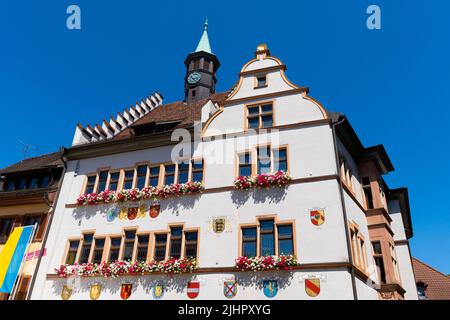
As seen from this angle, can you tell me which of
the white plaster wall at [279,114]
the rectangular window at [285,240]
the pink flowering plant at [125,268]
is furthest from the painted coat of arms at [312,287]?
the white plaster wall at [279,114]

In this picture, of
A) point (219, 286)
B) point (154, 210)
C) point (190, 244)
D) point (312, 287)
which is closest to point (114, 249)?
point (154, 210)

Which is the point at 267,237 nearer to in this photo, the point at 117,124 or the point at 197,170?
the point at 197,170

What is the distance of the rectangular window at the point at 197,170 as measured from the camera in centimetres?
1819

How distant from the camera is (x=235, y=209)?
16391 mm

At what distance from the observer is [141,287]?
1634 cm

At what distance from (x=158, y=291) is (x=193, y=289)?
5.61 feet

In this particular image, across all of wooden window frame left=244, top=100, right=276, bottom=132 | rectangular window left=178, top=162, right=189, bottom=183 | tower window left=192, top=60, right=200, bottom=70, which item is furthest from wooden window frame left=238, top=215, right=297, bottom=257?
tower window left=192, top=60, right=200, bottom=70

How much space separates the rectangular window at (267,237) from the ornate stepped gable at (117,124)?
43.3 ft

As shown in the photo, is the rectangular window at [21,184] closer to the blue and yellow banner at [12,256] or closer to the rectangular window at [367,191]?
the blue and yellow banner at [12,256]

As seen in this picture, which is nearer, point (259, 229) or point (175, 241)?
point (259, 229)

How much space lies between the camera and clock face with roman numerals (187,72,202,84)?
99.7 ft
